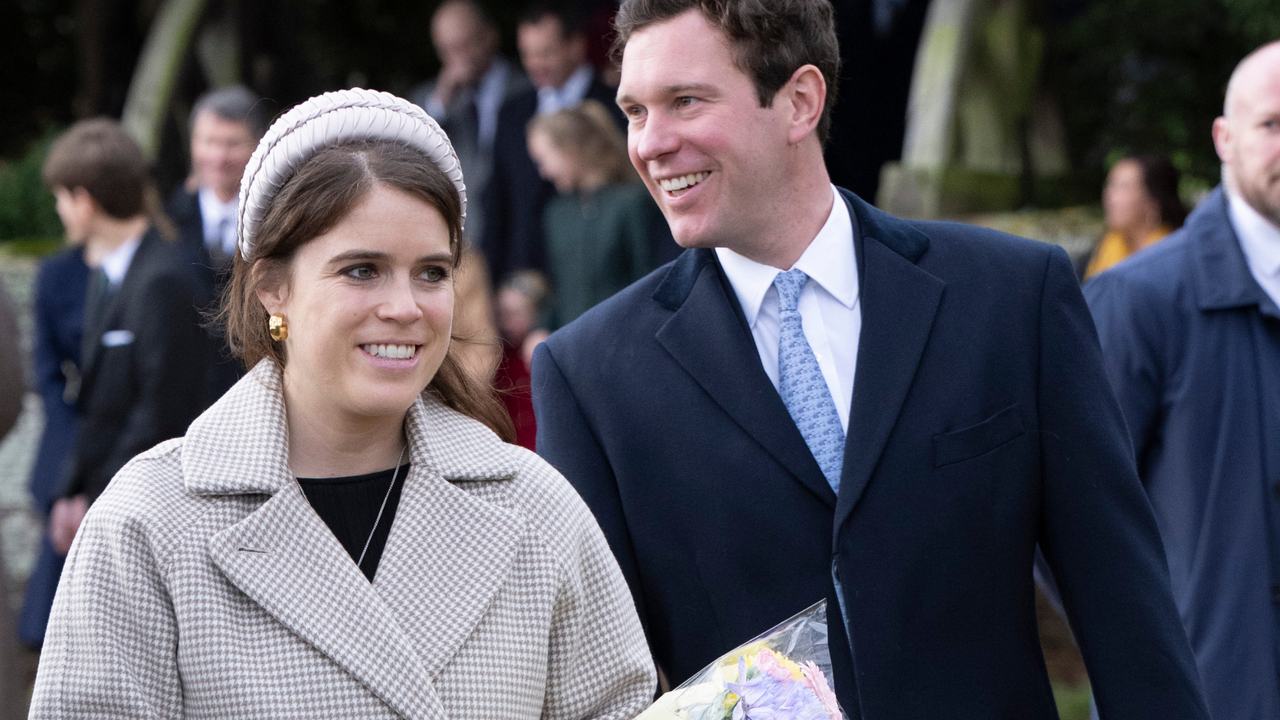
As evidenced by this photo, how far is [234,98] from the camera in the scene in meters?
5.99

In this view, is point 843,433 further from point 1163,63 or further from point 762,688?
point 1163,63

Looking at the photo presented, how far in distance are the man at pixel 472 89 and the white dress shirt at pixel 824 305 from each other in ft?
17.6

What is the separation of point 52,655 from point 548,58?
19.0ft

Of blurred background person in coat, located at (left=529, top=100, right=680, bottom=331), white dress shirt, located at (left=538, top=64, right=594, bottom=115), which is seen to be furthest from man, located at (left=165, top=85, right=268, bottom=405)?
white dress shirt, located at (left=538, top=64, right=594, bottom=115)

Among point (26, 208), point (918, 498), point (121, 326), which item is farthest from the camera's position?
point (26, 208)

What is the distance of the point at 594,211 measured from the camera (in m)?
6.69

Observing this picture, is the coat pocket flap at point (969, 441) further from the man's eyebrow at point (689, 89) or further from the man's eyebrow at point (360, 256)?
the man's eyebrow at point (360, 256)

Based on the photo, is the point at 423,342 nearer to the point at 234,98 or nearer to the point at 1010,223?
the point at 234,98

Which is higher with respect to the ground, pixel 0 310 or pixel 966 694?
pixel 0 310

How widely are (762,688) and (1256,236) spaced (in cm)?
236

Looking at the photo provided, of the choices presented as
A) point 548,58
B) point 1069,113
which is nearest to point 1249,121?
point 548,58

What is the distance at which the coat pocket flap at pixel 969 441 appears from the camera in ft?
8.29

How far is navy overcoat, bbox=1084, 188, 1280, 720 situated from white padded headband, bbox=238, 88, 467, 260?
2.03 metres

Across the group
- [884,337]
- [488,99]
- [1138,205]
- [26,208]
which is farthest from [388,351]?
[26,208]
